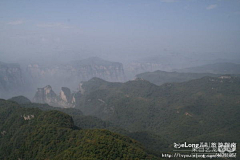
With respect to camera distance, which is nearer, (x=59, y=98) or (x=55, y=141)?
(x=55, y=141)

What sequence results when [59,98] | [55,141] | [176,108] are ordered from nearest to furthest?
[55,141] < [176,108] < [59,98]

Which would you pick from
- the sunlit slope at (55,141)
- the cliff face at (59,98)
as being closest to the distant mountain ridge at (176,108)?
the cliff face at (59,98)

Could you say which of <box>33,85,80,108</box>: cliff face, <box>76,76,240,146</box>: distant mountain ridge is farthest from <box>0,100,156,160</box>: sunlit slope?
<box>33,85,80,108</box>: cliff face

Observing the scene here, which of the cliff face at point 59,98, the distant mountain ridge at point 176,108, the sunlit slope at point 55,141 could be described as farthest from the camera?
the cliff face at point 59,98

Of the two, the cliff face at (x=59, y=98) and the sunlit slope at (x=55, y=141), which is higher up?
the sunlit slope at (x=55, y=141)

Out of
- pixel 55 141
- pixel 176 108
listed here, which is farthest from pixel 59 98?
pixel 55 141

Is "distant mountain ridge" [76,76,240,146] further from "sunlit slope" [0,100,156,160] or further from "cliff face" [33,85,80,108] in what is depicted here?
"sunlit slope" [0,100,156,160]

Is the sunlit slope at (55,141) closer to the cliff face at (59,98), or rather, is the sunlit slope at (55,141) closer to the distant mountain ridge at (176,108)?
the distant mountain ridge at (176,108)

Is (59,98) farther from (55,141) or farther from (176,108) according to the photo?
(55,141)

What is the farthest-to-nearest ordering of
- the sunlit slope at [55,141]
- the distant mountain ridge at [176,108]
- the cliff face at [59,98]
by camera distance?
the cliff face at [59,98], the distant mountain ridge at [176,108], the sunlit slope at [55,141]

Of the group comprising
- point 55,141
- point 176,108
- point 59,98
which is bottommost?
point 59,98
